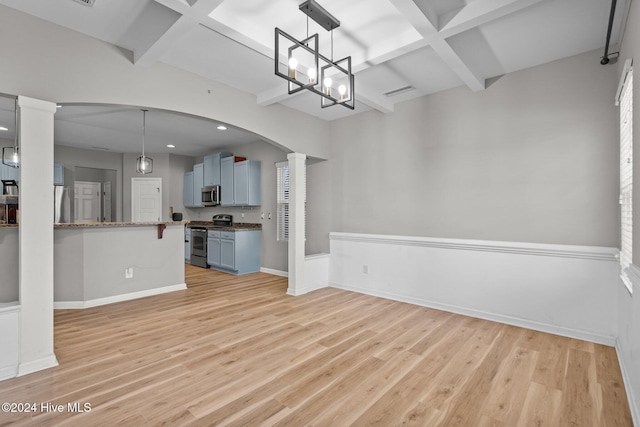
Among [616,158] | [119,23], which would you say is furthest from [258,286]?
[616,158]

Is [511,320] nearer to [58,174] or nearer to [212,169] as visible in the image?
[212,169]

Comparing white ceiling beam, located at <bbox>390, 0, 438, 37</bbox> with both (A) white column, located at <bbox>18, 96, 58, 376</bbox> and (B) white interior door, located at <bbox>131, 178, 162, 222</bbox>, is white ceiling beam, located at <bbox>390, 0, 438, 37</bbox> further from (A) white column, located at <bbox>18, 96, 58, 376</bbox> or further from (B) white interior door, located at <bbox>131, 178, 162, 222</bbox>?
(B) white interior door, located at <bbox>131, 178, 162, 222</bbox>

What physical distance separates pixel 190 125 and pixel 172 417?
4.77m

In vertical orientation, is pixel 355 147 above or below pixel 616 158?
above

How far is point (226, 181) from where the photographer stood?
6984 mm

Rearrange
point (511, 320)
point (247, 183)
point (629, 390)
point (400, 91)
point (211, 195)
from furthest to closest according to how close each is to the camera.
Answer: point (211, 195), point (247, 183), point (400, 91), point (511, 320), point (629, 390)

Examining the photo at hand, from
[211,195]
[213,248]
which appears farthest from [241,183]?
[213,248]

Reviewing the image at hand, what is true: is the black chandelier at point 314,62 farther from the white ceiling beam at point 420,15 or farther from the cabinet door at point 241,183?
the cabinet door at point 241,183

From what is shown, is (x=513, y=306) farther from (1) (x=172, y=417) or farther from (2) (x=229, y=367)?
(1) (x=172, y=417)

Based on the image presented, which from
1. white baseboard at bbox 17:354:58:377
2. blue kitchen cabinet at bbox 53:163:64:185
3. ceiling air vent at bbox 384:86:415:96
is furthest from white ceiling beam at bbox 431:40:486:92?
blue kitchen cabinet at bbox 53:163:64:185

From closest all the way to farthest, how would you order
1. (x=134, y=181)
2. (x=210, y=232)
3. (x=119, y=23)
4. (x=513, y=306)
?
1. (x=119, y=23)
2. (x=513, y=306)
3. (x=210, y=232)
4. (x=134, y=181)

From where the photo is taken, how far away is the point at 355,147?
16.8ft

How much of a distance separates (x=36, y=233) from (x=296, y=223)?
3.00m

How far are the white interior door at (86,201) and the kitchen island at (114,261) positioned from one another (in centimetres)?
421
